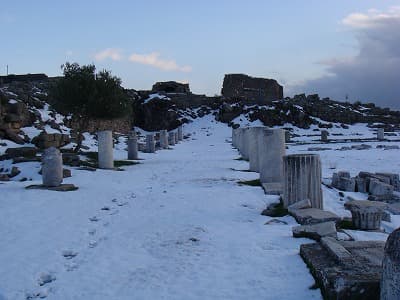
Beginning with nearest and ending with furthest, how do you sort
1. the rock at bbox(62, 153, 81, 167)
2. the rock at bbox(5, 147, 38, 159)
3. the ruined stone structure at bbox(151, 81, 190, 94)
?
the rock at bbox(62, 153, 81, 167)
the rock at bbox(5, 147, 38, 159)
the ruined stone structure at bbox(151, 81, 190, 94)

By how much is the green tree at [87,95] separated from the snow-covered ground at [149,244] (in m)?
10.8

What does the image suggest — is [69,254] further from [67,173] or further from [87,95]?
[87,95]

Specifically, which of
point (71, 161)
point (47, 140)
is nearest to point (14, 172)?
point (71, 161)

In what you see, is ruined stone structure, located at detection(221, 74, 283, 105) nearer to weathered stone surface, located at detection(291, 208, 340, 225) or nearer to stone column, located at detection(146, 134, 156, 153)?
stone column, located at detection(146, 134, 156, 153)

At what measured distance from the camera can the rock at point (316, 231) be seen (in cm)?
678

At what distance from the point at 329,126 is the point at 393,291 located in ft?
164

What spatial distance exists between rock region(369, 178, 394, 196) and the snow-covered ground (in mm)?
1274

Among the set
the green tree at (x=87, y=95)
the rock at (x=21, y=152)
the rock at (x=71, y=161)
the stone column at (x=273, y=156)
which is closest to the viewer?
the stone column at (x=273, y=156)

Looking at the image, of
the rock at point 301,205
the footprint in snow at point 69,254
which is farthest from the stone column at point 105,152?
the footprint in snow at point 69,254

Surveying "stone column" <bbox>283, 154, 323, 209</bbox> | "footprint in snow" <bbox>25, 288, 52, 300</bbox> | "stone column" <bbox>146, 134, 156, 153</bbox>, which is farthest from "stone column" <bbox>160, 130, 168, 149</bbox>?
"footprint in snow" <bbox>25, 288, 52, 300</bbox>

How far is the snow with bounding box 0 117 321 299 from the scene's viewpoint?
530cm

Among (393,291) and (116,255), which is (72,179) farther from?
(393,291)

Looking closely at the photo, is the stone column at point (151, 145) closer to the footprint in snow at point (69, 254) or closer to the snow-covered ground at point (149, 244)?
the snow-covered ground at point (149, 244)

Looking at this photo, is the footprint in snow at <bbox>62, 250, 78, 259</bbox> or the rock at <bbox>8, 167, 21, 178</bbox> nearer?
the footprint in snow at <bbox>62, 250, 78, 259</bbox>
